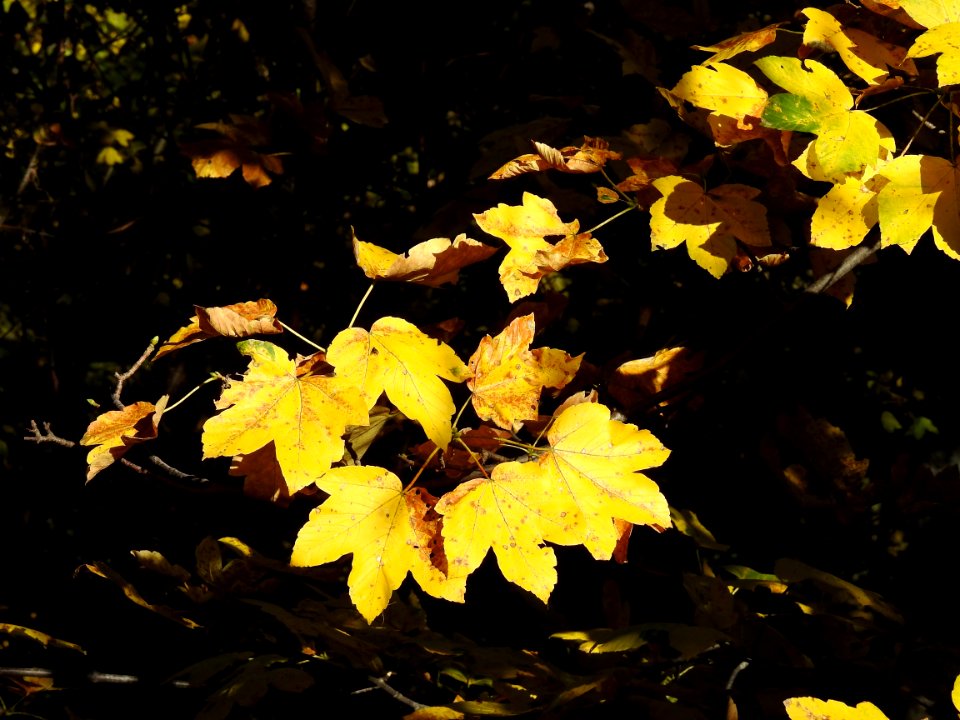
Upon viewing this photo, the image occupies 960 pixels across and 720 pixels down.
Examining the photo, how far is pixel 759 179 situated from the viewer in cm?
152

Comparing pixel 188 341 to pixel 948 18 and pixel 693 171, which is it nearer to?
pixel 693 171

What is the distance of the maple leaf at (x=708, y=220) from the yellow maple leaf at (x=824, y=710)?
2.01ft

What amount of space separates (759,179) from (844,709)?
0.94 m

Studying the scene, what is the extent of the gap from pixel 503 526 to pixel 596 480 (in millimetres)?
150

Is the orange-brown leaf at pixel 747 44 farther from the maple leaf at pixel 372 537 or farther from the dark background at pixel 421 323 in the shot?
the maple leaf at pixel 372 537

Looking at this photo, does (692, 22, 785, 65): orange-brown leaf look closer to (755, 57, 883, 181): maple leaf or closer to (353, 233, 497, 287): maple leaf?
(755, 57, 883, 181): maple leaf

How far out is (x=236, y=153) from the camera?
2.12m

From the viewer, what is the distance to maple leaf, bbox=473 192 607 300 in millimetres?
1272

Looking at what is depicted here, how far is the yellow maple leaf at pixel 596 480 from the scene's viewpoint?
1.07 metres

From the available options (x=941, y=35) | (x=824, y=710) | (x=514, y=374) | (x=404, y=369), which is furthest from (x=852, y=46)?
(x=824, y=710)

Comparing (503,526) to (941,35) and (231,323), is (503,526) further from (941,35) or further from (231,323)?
(941,35)

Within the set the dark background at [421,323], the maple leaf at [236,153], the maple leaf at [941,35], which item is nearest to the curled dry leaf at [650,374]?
the dark background at [421,323]

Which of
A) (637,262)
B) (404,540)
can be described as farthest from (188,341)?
(637,262)

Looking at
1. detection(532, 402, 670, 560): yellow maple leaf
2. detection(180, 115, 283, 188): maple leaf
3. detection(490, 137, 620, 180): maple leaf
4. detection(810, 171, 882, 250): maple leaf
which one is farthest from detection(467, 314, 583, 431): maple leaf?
detection(180, 115, 283, 188): maple leaf
